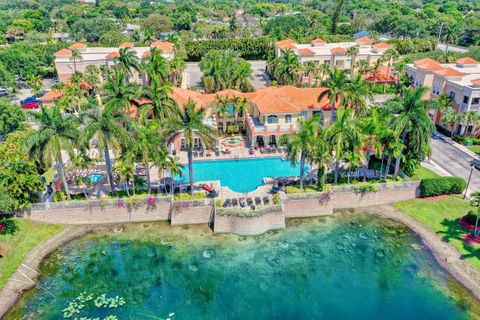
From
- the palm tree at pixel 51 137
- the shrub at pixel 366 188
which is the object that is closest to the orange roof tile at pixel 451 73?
the shrub at pixel 366 188

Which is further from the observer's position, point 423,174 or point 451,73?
point 451,73

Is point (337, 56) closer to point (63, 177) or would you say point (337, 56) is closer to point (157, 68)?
point (157, 68)

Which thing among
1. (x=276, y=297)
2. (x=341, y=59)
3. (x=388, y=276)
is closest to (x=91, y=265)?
(x=276, y=297)

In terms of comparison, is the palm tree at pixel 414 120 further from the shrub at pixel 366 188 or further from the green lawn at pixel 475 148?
the green lawn at pixel 475 148

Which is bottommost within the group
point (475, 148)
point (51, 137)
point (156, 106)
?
point (475, 148)

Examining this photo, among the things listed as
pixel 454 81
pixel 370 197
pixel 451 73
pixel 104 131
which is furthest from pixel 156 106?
pixel 451 73

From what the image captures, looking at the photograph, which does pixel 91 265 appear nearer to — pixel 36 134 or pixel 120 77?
pixel 36 134
